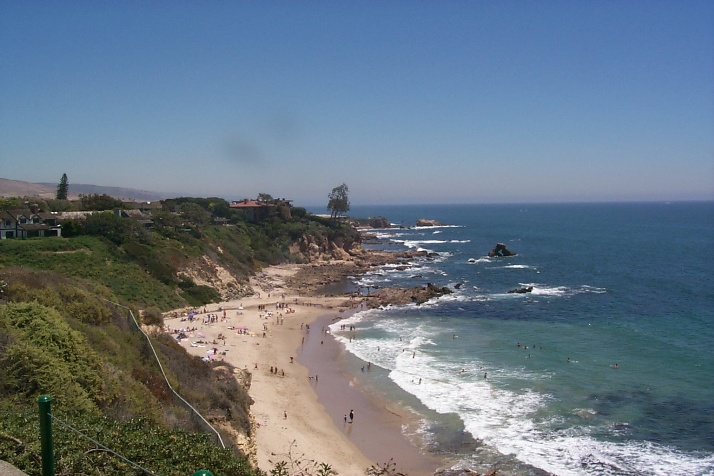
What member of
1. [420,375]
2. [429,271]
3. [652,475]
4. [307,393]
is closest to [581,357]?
[420,375]

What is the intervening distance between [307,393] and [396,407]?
18.4ft

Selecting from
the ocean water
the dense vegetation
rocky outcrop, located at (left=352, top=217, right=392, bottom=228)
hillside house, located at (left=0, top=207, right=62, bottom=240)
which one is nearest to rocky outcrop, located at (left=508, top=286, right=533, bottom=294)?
the ocean water

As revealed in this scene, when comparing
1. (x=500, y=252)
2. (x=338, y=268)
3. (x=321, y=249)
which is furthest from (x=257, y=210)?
(x=500, y=252)

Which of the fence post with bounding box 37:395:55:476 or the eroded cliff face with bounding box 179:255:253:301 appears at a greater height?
the fence post with bounding box 37:395:55:476

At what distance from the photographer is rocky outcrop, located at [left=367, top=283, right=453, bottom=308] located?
5341 centimetres

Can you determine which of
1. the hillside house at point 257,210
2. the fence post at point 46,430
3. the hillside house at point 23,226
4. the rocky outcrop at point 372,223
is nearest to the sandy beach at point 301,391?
the fence post at point 46,430

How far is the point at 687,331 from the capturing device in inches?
1592

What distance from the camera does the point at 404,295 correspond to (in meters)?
55.7

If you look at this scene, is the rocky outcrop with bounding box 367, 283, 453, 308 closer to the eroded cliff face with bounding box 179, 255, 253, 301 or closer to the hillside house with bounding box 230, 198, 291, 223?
the eroded cliff face with bounding box 179, 255, 253, 301

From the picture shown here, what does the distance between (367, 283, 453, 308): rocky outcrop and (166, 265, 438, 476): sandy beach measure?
384 cm

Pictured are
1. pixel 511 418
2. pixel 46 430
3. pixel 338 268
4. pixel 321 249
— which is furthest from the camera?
pixel 321 249

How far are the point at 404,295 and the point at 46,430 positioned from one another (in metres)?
51.3

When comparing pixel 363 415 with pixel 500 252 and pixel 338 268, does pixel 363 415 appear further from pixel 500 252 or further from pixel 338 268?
pixel 500 252

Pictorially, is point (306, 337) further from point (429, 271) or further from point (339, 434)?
point (429, 271)
